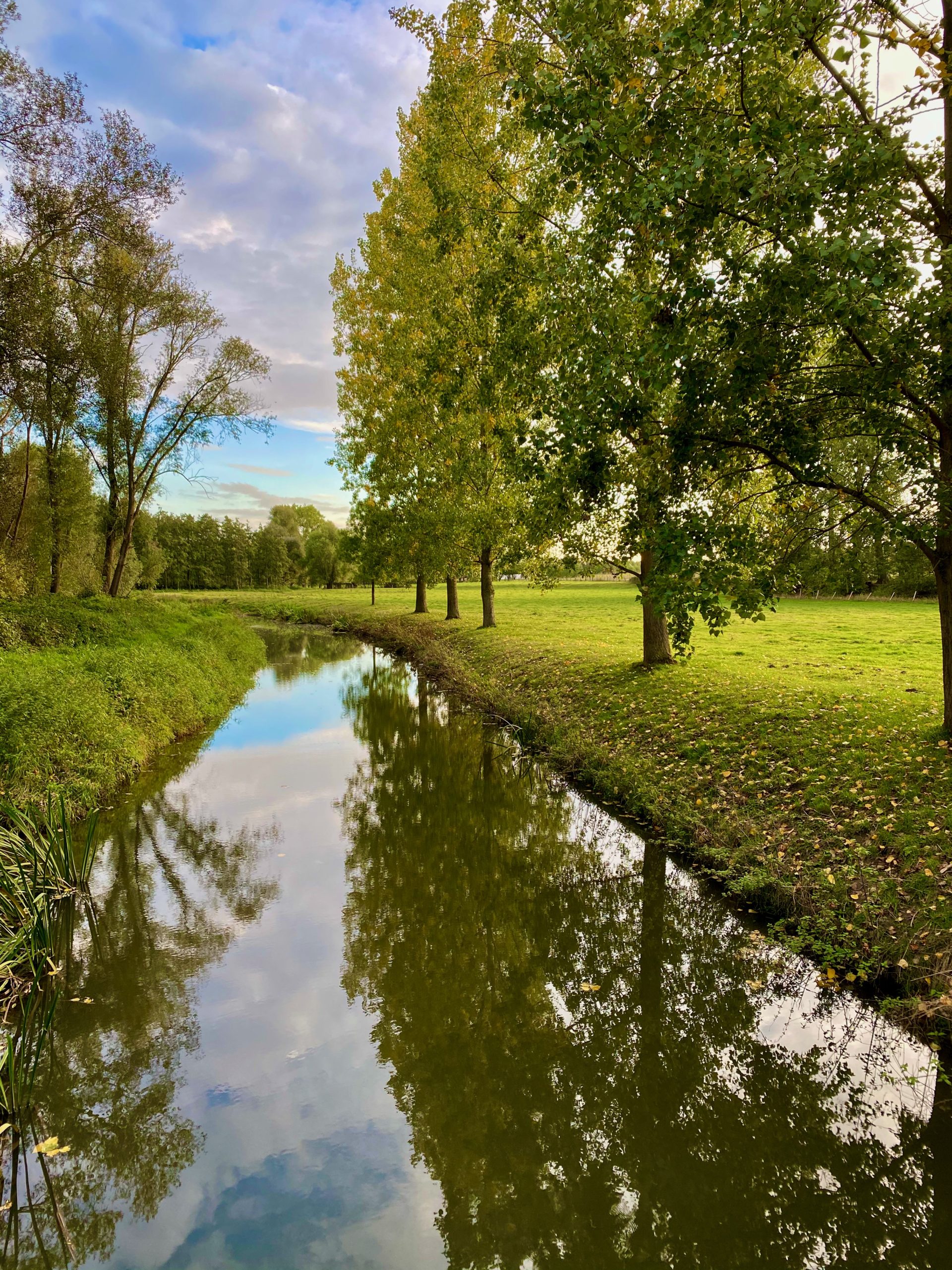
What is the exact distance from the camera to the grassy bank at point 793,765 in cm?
620

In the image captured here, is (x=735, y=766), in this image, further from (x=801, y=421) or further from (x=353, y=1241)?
(x=353, y=1241)

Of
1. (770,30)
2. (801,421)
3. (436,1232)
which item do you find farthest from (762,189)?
(436,1232)

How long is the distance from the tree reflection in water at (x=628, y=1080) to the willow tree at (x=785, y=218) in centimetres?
525

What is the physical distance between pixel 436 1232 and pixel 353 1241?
0.48 metres

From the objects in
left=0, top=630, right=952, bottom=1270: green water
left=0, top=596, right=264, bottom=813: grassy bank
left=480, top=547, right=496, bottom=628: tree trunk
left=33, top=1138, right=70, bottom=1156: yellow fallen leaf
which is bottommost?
left=0, top=630, right=952, bottom=1270: green water

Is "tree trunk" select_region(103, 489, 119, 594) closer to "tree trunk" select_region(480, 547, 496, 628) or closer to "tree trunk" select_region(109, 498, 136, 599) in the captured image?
"tree trunk" select_region(109, 498, 136, 599)

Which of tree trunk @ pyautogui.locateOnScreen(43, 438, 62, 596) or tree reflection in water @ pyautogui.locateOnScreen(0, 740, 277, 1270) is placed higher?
tree trunk @ pyautogui.locateOnScreen(43, 438, 62, 596)

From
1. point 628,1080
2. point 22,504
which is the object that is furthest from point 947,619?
point 22,504

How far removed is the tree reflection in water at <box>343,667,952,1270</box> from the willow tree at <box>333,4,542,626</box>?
6.81m

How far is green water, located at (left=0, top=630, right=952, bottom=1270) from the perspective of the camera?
3.80 meters

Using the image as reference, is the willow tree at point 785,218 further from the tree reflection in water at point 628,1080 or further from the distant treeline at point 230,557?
the distant treeline at point 230,557

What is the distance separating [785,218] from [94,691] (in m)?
12.4

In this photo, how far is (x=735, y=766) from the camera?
9.85 m

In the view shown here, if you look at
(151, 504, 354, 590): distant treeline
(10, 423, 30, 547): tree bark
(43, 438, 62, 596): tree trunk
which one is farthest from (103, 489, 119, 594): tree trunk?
(151, 504, 354, 590): distant treeline
